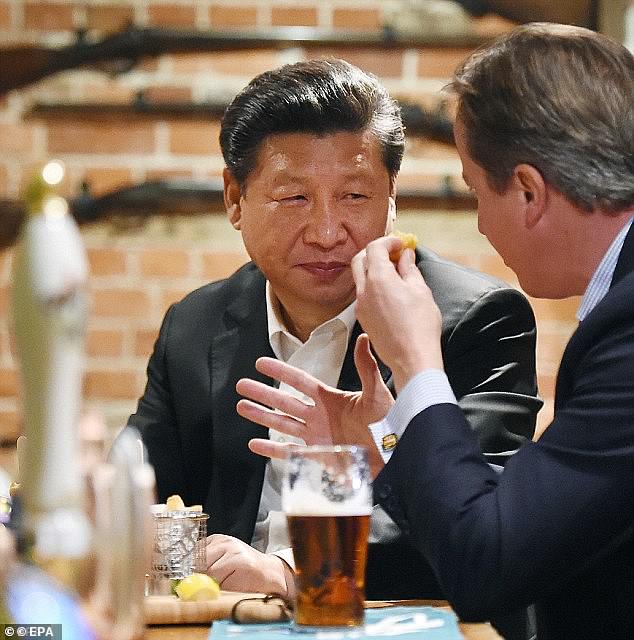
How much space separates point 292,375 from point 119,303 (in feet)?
4.36

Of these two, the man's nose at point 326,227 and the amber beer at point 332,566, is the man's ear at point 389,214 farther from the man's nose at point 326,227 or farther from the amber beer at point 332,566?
the amber beer at point 332,566

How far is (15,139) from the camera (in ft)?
9.06

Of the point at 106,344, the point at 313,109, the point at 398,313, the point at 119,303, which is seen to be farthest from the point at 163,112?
the point at 398,313

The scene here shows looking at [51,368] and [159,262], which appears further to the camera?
[159,262]

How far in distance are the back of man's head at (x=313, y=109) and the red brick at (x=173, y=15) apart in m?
0.87

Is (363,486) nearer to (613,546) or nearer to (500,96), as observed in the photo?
(613,546)

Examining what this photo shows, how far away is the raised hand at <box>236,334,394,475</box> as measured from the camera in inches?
57.2

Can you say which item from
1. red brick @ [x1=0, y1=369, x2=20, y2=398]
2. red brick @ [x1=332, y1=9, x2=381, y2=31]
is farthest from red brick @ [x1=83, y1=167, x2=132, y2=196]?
red brick @ [x1=332, y1=9, x2=381, y2=31]

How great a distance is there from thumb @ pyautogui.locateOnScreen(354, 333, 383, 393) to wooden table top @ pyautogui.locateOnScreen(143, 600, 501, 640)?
34cm

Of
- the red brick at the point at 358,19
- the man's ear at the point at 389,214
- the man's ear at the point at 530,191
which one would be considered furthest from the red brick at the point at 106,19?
the man's ear at the point at 530,191

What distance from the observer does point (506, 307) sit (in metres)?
1.85

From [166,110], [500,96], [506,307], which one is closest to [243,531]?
[506,307]

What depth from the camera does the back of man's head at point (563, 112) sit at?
1.23 metres

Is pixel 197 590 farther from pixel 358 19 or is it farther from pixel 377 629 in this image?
pixel 358 19
